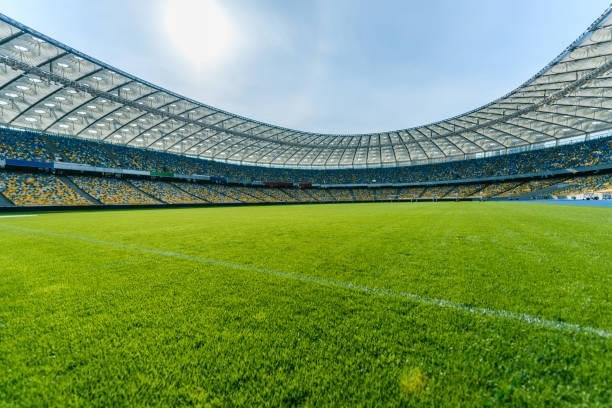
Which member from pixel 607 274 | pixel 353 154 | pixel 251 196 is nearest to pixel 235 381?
pixel 607 274

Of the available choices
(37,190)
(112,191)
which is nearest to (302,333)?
(37,190)

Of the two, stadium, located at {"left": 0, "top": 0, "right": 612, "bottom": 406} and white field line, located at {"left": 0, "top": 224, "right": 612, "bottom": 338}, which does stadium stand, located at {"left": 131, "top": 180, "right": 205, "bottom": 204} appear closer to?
stadium, located at {"left": 0, "top": 0, "right": 612, "bottom": 406}

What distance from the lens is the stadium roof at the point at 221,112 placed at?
806 inches

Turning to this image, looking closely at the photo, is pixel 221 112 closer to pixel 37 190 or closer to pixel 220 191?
pixel 37 190

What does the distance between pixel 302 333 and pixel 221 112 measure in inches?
1414

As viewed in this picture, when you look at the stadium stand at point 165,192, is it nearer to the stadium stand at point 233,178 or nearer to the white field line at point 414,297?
the stadium stand at point 233,178

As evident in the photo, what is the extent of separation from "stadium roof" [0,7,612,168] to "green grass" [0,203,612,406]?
966 inches

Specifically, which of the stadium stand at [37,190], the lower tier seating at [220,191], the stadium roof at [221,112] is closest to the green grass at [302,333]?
the stadium roof at [221,112]

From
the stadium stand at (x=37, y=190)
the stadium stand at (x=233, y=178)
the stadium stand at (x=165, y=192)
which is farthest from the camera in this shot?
the stadium stand at (x=165, y=192)

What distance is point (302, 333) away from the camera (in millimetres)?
2281

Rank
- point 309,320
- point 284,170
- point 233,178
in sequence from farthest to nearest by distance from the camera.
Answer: point 284,170, point 233,178, point 309,320

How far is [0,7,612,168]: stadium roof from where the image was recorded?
67.2 feet

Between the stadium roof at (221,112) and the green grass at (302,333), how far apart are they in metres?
24.5

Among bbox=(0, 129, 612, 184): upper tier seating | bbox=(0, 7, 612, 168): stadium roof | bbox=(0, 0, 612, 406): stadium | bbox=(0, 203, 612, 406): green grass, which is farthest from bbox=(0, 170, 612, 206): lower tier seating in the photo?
bbox=(0, 203, 612, 406): green grass
